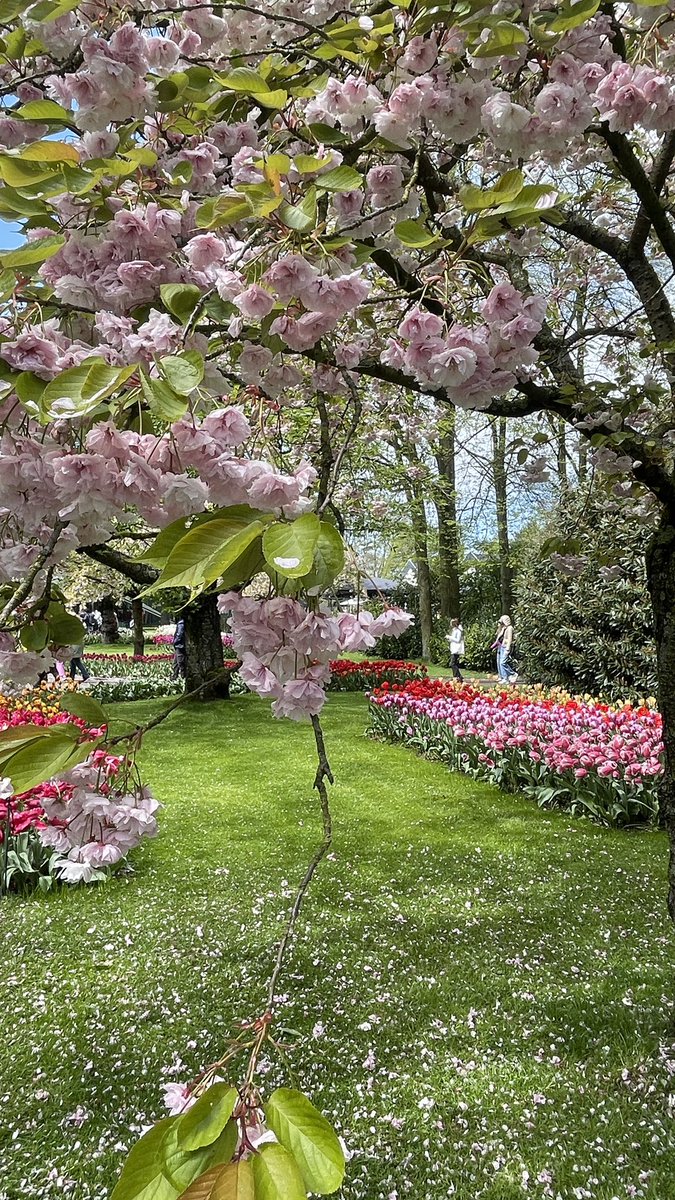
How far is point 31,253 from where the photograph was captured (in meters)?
1.06

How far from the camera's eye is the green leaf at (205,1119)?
25.8 inches

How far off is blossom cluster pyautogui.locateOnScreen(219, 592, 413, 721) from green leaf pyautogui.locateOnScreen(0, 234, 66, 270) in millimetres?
567

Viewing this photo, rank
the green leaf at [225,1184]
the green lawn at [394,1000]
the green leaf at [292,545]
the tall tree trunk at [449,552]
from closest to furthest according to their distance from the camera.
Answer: the green leaf at [225,1184], the green leaf at [292,545], the green lawn at [394,1000], the tall tree trunk at [449,552]

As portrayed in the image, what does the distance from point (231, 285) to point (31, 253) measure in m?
0.31

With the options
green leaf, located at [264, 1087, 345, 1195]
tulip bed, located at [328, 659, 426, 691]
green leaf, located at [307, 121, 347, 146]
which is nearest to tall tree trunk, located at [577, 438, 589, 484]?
green leaf, located at [307, 121, 347, 146]

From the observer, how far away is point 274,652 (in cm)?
114

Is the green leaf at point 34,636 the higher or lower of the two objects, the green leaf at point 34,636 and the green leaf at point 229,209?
the lower

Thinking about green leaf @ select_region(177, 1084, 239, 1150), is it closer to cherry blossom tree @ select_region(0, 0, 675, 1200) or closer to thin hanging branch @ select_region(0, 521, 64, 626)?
cherry blossom tree @ select_region(0, 0, 675, 1200)

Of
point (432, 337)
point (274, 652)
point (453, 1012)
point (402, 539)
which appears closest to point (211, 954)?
point (453, 1012)

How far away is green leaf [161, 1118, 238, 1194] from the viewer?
654mm

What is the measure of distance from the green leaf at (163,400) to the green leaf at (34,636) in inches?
28.4

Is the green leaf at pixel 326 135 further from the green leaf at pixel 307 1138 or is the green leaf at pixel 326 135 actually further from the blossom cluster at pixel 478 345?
the green leaf at pixel 307 1138

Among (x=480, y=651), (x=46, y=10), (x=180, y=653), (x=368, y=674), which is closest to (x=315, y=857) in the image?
(x=46, y=10)

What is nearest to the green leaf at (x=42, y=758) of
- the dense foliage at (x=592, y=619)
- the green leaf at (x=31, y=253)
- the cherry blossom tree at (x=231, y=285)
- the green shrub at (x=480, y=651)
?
the cherry blossom tree at (x=231, y=285)
